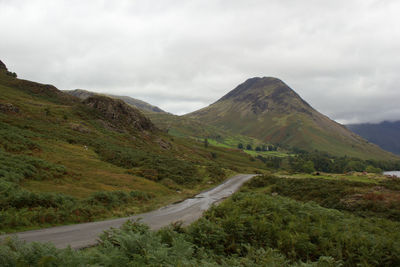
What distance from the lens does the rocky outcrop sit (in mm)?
88675

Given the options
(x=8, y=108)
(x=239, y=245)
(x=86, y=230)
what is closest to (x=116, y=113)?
(x=8, y=108)

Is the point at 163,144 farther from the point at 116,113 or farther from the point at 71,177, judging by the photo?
the point at 71,177

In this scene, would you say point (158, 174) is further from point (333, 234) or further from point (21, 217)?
point (333, 234)

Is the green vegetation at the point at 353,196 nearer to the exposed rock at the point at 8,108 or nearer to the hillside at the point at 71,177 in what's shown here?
the hillside at the point at 71,177

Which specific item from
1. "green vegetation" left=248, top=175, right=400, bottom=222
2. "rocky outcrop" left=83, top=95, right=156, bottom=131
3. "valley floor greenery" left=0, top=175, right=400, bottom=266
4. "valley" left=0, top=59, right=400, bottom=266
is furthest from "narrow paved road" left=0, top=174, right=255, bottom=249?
"rocky outcrop" left=83, top=95, right=156, bottom=131

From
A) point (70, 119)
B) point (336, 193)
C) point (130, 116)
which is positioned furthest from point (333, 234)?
point (130, 116)

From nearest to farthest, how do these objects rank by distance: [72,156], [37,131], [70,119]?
[72,156] → [37,131] → [70,119]

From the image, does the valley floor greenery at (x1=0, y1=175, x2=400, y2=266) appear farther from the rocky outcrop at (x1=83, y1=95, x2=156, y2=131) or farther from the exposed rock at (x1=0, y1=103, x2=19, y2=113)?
the rocky outcrop at (x1=83, y1=95, x2=156, y2=131)

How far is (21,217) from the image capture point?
1459 cm

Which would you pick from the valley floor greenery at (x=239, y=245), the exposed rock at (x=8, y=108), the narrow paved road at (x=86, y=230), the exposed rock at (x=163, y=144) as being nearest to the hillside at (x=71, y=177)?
the exposed rock at (x=8, y=108)

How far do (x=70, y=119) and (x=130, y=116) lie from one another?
30.3 metres

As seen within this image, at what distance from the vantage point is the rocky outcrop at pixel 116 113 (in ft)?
291

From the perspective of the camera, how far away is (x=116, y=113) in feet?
305

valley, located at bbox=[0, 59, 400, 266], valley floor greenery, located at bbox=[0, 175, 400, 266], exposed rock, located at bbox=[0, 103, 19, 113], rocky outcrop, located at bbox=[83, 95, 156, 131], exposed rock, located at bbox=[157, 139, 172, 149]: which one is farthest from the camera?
exposed rock, located at bbox=[157, 139, 172, 149]
